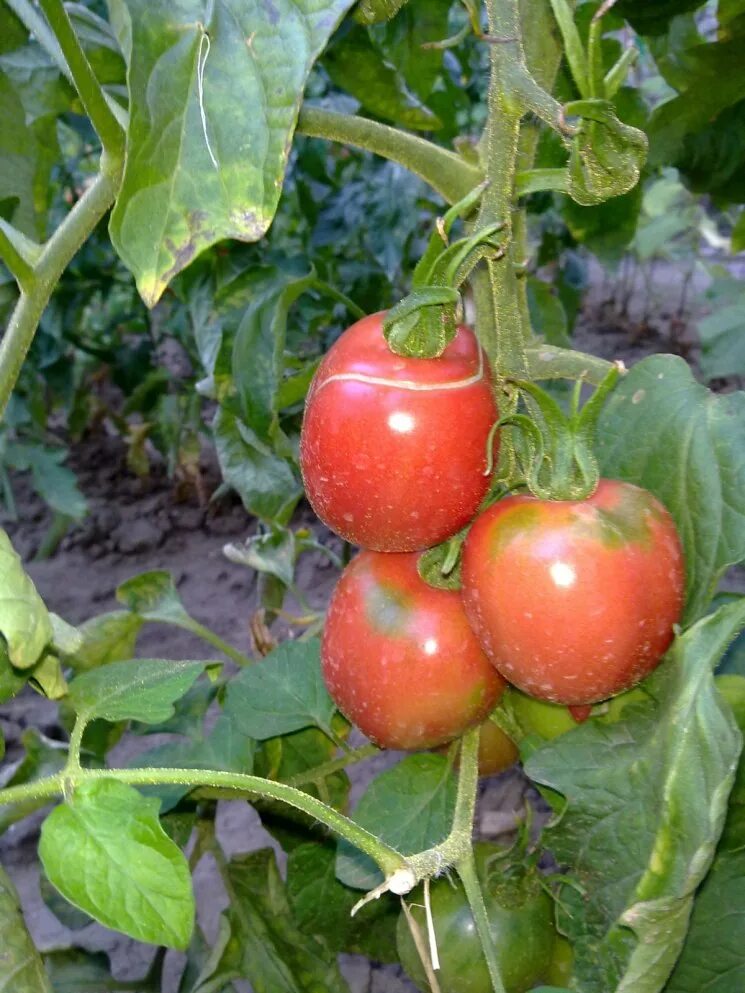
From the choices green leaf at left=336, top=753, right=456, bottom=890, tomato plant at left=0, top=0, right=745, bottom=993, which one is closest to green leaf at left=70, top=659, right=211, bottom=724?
tomato plant at left=0, top=0, right=745, bottom=993

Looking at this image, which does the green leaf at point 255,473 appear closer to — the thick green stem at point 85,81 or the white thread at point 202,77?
the thick green stem at point 85,81

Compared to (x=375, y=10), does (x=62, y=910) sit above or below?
below

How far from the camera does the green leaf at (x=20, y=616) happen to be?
1.51 feet

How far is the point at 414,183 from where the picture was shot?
180cm

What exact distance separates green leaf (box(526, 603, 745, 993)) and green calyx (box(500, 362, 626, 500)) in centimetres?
10

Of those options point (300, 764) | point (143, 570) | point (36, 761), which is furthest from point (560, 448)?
point (143, 570)

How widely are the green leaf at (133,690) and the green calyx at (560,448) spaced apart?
233 millimetres

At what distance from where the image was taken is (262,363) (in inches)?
35.8

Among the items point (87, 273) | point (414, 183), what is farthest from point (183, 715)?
point (87, 273)

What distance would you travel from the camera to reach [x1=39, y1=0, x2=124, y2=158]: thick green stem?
0.47 m

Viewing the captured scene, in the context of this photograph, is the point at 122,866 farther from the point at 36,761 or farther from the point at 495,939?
the point at 36,761

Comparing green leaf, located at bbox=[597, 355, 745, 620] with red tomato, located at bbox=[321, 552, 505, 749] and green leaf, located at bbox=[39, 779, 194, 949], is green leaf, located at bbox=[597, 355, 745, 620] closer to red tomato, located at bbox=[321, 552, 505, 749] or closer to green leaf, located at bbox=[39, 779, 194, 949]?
red tomato, located at bbox=[321, 552, 505, 749]

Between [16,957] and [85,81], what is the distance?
48 cm

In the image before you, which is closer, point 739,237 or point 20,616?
point 20,616
